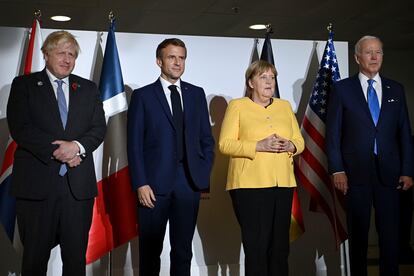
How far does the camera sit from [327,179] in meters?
4.45

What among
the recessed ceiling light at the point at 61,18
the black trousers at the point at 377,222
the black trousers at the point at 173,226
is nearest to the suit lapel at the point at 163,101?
the black trousers at the point at 173,226

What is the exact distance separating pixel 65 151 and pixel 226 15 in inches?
146

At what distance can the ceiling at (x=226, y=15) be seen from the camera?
6000mm

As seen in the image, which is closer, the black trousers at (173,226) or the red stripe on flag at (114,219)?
the black trousers at (173,226)

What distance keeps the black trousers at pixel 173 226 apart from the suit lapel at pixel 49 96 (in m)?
0.68

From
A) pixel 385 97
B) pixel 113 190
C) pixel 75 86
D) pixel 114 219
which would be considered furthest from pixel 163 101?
pixel 385 97

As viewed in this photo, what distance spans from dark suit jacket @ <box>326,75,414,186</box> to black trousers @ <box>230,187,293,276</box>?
19.7 inches

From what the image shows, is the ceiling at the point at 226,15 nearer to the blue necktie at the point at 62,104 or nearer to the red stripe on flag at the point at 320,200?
the red stripe on flag at the point at 320,200

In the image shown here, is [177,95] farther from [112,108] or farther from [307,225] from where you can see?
[307,225]

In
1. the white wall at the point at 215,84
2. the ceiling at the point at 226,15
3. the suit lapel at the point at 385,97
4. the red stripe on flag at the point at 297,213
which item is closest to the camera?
the suit lapel at the point at 385,97

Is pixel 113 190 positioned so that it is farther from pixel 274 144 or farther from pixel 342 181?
pixel 342 181

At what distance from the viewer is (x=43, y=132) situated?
3.19m

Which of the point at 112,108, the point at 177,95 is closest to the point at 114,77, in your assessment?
the point at 112,108

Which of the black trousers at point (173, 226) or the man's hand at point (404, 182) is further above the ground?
the man's hand at point (404, 182)
